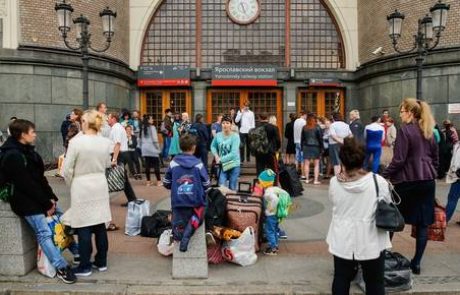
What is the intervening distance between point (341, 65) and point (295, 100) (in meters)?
3.13

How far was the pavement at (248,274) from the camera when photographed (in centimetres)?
475

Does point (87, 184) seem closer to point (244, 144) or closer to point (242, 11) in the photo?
point (244, 144)

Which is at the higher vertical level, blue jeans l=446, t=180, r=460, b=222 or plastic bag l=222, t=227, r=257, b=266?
blue jeans l=446, t=180, r=460, b=222

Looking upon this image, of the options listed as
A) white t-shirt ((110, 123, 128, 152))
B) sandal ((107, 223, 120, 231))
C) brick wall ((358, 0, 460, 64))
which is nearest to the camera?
sandal ((107, 223, 120, 231))

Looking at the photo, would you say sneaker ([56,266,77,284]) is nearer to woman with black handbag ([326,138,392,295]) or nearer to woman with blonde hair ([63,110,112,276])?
woman with blonde hair ([63,110,112,276])

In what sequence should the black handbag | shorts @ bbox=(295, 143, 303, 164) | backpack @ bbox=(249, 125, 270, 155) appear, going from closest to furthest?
the black handbag
backpack @ bbox=(249, 125, 270, 155)
shorts @ bbox=(295, 143, 303, 164)

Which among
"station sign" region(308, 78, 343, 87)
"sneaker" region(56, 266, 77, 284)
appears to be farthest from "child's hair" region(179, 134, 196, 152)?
"station sign" region(308, 78, 343, 87)

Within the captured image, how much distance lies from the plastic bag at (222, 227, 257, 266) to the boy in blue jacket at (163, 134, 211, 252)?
67cm

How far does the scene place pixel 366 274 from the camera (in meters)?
3.83

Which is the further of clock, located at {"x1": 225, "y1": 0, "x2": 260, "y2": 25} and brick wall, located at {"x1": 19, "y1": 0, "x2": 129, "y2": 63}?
clock, located at {"x1": 225, "y1": 0, "x2": 260, "y2": 25}

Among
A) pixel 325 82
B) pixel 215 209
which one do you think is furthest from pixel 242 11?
pixel 215 209

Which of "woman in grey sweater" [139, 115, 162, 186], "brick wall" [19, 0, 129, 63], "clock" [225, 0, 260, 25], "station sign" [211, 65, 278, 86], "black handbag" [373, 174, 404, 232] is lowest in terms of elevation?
"black handbag" [373, 174, 404, 232]

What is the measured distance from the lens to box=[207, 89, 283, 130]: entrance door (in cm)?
2147

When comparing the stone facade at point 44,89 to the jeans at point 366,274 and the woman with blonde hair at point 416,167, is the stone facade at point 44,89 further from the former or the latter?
the jeans at point 366,274
